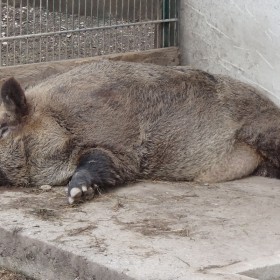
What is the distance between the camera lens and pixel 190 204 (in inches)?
265

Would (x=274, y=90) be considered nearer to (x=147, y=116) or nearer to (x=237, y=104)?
(x=237, y=104)

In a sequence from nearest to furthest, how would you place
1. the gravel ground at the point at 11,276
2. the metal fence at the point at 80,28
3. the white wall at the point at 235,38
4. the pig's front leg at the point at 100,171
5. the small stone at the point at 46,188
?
1. the gravel ground at the point at 11,276
2. the pig's front leg at the point at 100,171
3. the small stone at the point at 46,188
4. the white wall at the point at 235,38
5. the metal fence at the point at 80,28

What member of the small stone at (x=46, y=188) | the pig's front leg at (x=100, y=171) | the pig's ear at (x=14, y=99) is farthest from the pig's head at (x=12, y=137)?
the pig's front leg at (x=100, y=171)

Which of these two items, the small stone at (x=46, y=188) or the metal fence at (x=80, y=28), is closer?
the small stone at (x=46, y=188)

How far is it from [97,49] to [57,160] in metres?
2.05

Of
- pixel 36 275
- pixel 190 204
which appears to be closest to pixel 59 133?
pixel 190 204

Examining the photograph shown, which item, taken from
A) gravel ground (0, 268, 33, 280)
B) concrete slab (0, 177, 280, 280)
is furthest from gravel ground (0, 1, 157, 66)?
gravel ground (0, 268, 33, 280)

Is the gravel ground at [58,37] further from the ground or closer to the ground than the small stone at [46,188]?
Answer: further from the ground

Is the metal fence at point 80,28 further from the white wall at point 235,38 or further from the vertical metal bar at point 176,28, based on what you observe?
the white wall at point 235,38

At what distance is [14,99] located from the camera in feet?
24.3

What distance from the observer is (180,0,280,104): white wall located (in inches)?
318

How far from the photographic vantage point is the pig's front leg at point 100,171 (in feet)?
22.5

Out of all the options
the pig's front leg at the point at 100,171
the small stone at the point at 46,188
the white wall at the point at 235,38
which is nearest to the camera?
the pig's front leg at the point at 100,171

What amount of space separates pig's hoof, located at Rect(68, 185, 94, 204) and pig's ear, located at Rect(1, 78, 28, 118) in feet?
3.01
